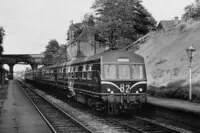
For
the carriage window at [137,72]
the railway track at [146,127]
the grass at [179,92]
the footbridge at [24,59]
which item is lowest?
the railway track at [146,127]

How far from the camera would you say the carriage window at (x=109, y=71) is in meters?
14.8

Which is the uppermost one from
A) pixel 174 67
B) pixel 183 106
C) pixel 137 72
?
pixel 174 67

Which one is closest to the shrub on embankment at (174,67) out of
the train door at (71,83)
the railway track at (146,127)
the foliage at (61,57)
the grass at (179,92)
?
the grass at (179,92)

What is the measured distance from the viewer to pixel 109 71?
14930 mm

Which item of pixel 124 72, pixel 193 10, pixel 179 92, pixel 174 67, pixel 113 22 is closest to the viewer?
pixel 124 72

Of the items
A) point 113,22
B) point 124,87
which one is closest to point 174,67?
point 113,22

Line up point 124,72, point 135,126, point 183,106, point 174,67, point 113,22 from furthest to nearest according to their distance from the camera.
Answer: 1. point 113,22
2. point 174,67
3. point 124,72
4. point 183,106
5. point 135,126

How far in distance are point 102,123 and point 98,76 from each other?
7.90ft

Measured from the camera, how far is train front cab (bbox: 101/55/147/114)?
48.1 ft

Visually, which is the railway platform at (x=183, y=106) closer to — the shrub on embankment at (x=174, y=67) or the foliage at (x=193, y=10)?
the shrub on embankment at (x=174, y=67)

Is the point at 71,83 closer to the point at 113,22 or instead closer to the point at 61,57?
the point at 113,22

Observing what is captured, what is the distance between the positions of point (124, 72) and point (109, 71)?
712 millimetres

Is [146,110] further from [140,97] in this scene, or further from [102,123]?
[102,123]

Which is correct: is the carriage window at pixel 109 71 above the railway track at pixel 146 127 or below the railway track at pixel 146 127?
above
